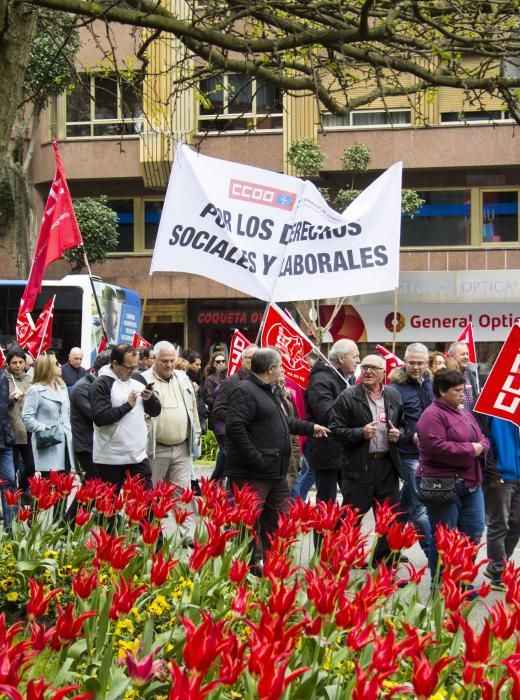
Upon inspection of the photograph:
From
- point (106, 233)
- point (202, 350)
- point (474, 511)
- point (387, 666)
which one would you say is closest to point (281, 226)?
point (474, 511)

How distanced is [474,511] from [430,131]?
26.1 metres

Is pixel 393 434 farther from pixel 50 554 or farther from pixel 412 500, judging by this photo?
pixel 50 554

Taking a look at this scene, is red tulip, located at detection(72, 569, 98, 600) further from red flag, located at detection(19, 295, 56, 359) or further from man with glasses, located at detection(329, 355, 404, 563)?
red flag, located at detection(19, 295, 56, 359)

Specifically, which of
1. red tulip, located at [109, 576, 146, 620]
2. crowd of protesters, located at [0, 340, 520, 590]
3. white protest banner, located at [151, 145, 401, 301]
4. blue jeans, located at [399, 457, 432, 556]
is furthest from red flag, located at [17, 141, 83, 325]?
red tulip, located at [109, 576, 146, 620]

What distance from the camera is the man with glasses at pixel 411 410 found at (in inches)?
409

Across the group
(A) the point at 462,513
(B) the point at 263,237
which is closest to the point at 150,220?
(B) the point at 263,237

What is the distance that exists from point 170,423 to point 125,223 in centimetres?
2695

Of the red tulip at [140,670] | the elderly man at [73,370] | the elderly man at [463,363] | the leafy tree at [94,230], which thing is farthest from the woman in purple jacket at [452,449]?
the leafy tree at [94,230]

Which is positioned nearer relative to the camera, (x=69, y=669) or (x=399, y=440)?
(x=69, y=669)

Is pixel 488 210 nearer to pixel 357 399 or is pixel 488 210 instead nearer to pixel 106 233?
pixel 106 233

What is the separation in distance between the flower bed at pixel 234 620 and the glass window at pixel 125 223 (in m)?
29.1

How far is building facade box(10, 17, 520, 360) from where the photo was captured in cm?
3309

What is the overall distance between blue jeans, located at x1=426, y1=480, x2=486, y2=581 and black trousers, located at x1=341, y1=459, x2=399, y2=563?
538mm

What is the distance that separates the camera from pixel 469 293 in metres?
32.9
